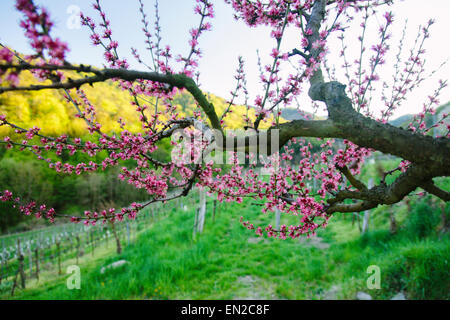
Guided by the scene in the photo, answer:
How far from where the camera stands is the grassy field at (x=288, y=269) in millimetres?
4395

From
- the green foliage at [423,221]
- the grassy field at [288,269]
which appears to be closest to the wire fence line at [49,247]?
the grassy field at [288,269]

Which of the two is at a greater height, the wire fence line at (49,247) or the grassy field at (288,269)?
the grassy field at (288,269)

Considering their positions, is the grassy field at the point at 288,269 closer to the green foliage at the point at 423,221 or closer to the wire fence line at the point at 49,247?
the green foliage at the point at 423,221

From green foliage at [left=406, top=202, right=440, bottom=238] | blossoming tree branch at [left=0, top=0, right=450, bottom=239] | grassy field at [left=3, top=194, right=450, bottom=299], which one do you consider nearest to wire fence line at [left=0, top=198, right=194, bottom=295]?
grassy field at [left=3, top=194, right=450, bottom=299]

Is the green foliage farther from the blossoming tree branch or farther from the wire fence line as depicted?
the wire fence line

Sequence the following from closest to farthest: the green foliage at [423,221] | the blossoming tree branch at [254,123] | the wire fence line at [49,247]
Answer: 1. the blossoming tree branch at [254,123]
2. the green foliage at [423,221]
3. the wire fence line at [49,247]

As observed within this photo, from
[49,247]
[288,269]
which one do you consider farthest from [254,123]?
[49,247]

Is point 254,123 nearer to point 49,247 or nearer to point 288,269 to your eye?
point 288,269

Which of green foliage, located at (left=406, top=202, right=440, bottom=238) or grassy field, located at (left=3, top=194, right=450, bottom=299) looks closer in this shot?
grassy field, located at (left=3, top=194, right=450, bottom=299)

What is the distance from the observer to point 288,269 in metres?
6.33

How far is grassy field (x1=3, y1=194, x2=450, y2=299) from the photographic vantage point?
4.39 m

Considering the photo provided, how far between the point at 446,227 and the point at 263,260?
4.58 m

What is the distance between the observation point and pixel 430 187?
1.84 metres
